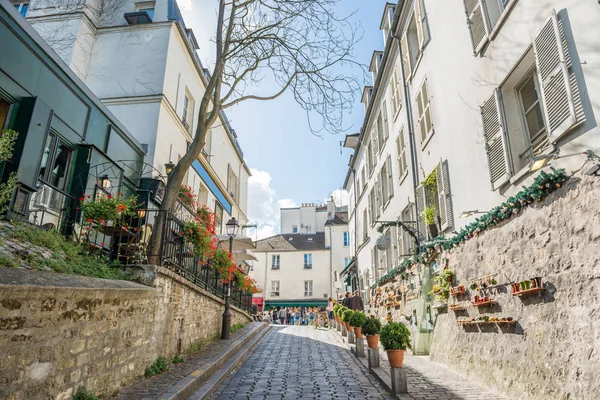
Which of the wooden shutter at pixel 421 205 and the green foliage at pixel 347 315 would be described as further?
the green foliage at pixel 347 315

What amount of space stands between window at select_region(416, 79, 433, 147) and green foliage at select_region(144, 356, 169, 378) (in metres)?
7.78

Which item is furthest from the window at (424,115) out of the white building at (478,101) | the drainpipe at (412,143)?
the drainpipe at (412,143)

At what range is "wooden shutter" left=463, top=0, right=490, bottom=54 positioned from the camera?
22.9 feet

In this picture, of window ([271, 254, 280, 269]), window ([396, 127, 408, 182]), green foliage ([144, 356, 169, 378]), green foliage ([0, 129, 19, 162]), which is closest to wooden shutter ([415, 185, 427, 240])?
window ([396, 127, 408, 182])

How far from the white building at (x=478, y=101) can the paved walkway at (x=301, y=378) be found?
11.9 ft

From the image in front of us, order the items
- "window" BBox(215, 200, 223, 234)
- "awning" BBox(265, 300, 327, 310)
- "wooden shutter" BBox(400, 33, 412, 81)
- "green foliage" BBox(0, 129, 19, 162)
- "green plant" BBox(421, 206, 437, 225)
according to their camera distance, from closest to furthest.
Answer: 1. "green foliage" BBox(0, 129, 19, 162)
2. "green plant" BBox(421, 206, 437, 225)
3. "wooden shutter" BBox(400, 33, 412, 81)
4. "window" BBox(215, 200, 223, 234)
5. "awning" BBox(265, 300, 327, 310)

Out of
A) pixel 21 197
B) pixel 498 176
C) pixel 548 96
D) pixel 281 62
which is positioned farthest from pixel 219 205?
pixel 548 96

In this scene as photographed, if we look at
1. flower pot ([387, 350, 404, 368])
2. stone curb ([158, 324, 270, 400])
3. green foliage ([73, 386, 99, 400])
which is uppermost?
flower pot ([387, 350, 404, 368])

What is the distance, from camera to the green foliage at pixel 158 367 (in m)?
6.11

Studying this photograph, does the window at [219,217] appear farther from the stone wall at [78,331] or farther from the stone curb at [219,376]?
the stone wall at [78,331]

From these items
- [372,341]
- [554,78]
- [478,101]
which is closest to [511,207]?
[554,78]

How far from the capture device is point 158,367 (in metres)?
6.39

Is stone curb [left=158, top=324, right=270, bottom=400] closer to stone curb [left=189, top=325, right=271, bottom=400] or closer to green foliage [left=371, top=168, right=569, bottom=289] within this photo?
stone curb [left=189, top=325, right=271, bottom=400]

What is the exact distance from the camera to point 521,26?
5895 mm
